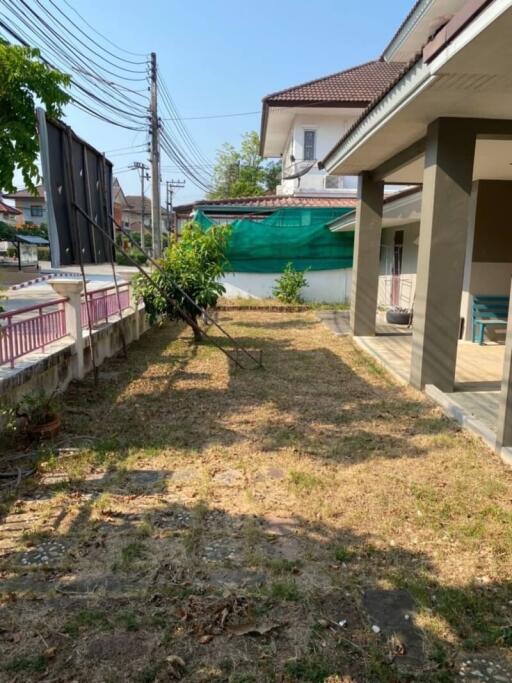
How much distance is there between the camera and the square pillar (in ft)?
11.7

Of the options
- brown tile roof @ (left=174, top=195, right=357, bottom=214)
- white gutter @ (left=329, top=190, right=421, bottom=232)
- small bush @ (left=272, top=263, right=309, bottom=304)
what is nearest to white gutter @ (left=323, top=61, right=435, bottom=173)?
white gutter @ (left=329, top=190, right=421, bottom=232)

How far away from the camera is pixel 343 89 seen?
16.4 metres

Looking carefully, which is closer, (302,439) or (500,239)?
(302,439)

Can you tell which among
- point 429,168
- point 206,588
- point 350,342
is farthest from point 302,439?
point 350,342

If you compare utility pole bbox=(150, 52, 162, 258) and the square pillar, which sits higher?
utility pole bbox=(150, 52, 162, 258)

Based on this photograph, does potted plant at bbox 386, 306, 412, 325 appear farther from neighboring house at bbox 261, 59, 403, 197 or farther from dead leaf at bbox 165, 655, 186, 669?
dead leaf at bbox 165, 655, 186, 669

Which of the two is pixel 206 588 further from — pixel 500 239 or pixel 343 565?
pixel 500 239

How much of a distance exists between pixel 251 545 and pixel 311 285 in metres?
11.8

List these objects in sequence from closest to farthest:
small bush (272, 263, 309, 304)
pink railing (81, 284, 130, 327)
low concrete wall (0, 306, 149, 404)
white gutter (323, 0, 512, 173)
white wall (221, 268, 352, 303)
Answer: white gutter (323, 0, 512, 173)
low concrete wall (0, 306, 149, 404)
pink railing (81, 284, 130, 327)
small bush (272, 263, 309, 304)
white wall (221, 268, 352, 303)

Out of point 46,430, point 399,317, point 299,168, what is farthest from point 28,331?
point 299,168

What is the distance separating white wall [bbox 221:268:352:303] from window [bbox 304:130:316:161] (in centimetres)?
458

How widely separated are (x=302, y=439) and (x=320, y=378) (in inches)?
85.1

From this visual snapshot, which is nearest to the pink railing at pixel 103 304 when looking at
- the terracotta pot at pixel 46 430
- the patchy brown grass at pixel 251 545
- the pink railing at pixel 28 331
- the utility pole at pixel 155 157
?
the pink railing at pixel 28 331

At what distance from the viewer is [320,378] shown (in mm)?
6324
